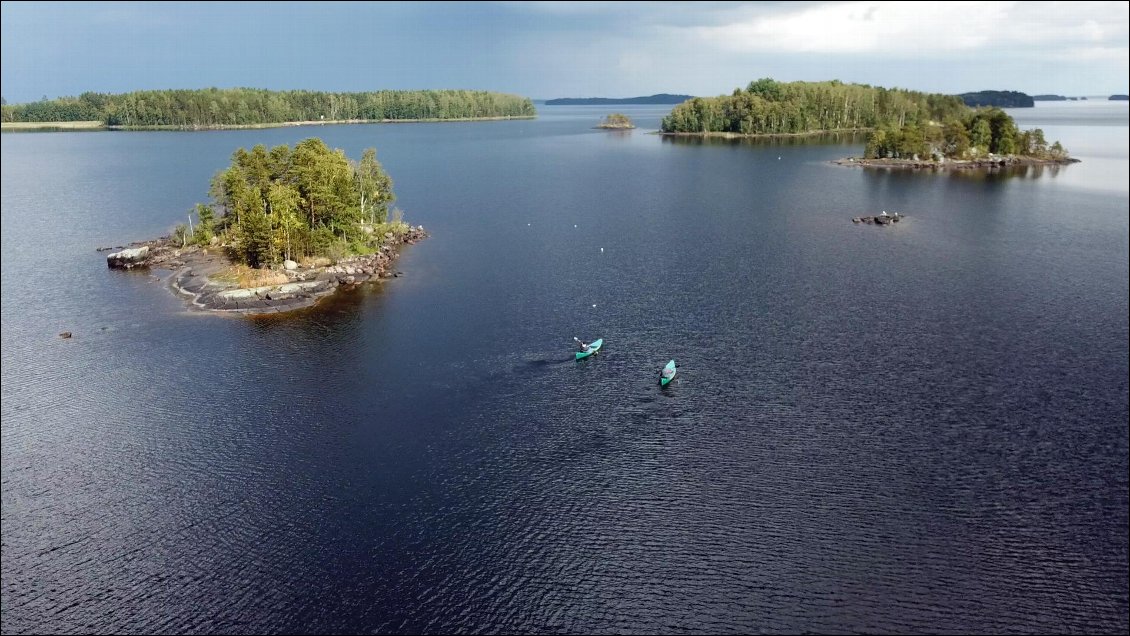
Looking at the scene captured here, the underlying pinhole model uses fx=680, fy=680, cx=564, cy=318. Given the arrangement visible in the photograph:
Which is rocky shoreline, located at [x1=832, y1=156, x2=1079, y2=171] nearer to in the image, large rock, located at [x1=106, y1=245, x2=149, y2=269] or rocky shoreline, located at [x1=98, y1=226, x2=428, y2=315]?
rocky shoreline, located at [x1=98, y1=226, x2=428, y2=315]

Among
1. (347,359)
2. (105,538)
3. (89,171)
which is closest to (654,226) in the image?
(347,359)

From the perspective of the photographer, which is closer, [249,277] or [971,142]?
[249,277]

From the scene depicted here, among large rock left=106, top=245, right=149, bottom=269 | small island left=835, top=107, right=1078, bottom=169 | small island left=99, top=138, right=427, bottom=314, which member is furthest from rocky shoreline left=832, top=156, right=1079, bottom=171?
large rock left=106, top=245, right=149, bottom=269

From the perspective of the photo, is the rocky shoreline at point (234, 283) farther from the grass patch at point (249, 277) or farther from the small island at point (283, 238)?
the grass patch at point (249, 277)

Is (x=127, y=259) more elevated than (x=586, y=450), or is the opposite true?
(x=127, y=259)

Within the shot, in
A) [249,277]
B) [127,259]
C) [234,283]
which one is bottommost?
[234,283]

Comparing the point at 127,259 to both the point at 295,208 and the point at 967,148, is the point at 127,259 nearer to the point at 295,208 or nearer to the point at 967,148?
the point at 295,208

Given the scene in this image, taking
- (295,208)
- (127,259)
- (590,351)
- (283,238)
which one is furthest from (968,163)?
(127,259)
